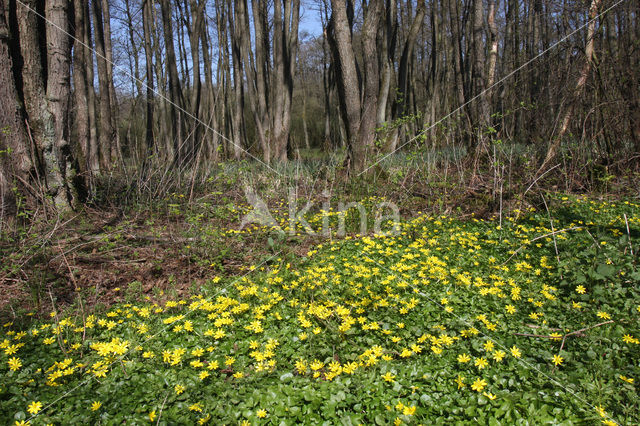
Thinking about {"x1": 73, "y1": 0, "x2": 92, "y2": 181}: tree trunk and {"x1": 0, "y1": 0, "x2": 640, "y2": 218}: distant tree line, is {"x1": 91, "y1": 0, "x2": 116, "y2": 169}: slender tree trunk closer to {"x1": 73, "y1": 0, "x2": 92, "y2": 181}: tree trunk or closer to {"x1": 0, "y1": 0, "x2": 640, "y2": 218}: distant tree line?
{"x1": 0, "y1": 0, "x2": 640, "y2": 218}: distant tree line

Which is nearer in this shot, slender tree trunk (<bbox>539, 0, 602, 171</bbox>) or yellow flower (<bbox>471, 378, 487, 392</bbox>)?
yellow flower (<bbox>471, 378, 487, 392</bbox>)

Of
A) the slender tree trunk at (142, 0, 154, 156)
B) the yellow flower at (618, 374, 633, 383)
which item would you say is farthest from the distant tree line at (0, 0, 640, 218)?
the yellow flower at (618, 374, 633, 383)

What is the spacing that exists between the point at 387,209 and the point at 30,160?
4226 millimetres

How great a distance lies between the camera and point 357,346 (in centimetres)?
231

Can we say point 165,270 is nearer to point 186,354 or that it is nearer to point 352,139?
point 186,354

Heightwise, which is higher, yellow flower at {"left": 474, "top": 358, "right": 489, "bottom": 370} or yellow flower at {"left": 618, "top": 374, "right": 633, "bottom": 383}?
yellow flower at {"left": 474, "top": 358, "right": 489, "bottom": 370}

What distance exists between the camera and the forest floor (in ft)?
5.99

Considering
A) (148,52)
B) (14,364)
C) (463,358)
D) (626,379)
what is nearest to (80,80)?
(148,52)

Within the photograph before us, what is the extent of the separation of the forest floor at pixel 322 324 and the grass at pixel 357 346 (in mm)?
12

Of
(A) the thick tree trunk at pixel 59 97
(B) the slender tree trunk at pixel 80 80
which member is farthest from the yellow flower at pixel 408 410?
(B) the slender tree trunk at pixel 80 80

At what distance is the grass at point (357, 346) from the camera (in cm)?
179

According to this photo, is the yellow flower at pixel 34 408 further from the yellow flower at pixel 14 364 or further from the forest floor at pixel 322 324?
the yellow flower at pixel 14 364

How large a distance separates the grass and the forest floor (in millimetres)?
12

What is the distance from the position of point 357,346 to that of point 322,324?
325mm
